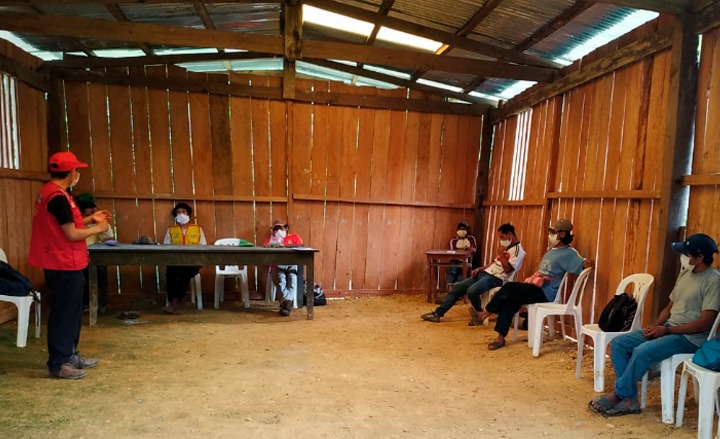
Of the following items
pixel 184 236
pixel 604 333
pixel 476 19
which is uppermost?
pixel 476 19

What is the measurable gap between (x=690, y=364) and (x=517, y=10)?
132 inches

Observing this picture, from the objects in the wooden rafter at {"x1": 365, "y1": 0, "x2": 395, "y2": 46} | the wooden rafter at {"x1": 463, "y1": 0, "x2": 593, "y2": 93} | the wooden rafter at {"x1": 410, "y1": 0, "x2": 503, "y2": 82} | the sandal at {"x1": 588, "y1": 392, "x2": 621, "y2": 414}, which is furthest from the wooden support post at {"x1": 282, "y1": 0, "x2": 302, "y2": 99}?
the sandal at {"x1": 588, "y1": 392, "x2": 621, "y2": 414}

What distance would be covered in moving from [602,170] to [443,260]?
2745 millimetres

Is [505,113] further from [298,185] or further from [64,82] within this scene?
[64,82]

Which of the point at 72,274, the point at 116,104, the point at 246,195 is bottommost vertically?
the point at 72,274

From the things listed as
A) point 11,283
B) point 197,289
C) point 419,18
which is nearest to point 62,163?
point 11,283

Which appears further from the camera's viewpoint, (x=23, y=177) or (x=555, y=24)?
(x=23, y=177)

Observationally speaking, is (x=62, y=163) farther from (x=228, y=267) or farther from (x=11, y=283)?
(x=228, y=267)

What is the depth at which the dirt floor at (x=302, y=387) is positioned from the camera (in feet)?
8.54

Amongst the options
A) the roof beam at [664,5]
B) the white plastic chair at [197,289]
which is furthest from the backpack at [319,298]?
the roof beam at [664,5]

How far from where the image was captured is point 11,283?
376 cm

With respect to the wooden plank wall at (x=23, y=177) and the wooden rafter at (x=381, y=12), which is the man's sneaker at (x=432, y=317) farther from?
the wooden plank wall at (x=23, y=177)

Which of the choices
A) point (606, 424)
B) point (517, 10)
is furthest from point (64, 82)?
point (606, 424)

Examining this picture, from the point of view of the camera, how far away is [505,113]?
6.44 meters
